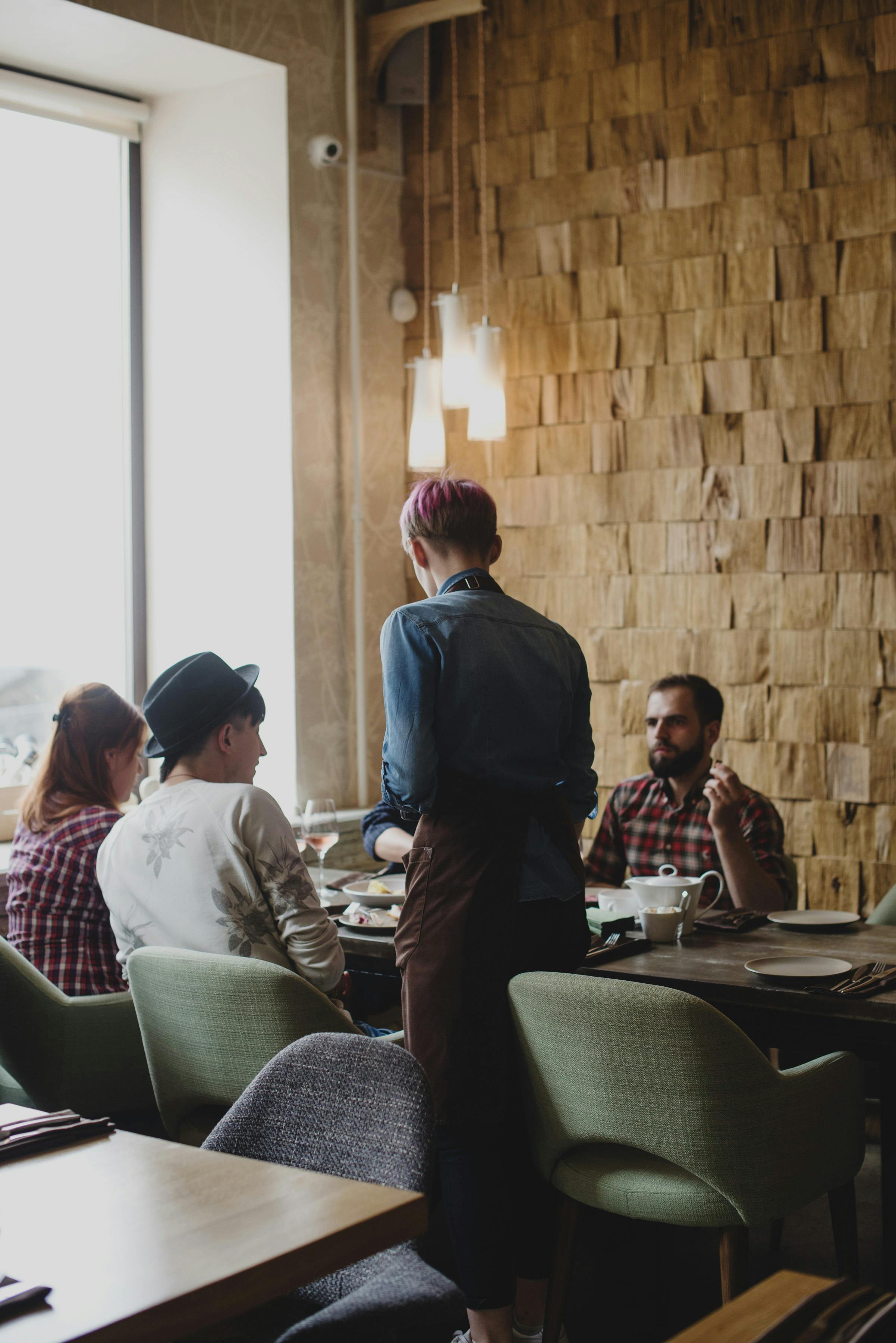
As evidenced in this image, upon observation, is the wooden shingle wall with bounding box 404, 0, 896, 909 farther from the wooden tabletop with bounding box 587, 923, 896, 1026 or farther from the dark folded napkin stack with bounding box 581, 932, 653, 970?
the dark folded napkin stack with bounding box 581, 932, 653, 970

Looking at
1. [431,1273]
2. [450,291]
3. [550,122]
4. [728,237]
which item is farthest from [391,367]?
[431,1273]

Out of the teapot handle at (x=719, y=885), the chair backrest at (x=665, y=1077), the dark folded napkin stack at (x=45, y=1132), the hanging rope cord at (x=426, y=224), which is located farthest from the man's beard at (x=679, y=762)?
the dark folded napkin stack at (x=45, y=1132)

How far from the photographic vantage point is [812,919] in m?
2.88

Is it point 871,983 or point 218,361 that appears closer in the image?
point 871,983

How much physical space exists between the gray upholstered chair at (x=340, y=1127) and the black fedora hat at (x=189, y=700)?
0.89 meters

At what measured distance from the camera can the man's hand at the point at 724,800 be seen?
3016 millimetres

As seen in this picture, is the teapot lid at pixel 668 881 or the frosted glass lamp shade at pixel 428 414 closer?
the teapot lid at pixel 668 881

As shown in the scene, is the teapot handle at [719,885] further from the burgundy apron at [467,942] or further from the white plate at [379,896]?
the burgundy apron at [467,942]

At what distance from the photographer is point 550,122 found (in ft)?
13.8

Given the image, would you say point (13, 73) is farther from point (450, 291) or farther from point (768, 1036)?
point (768, 1036)

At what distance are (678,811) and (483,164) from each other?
7.26 feet

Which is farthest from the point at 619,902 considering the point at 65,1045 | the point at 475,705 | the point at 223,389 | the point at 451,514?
the point at 223,389

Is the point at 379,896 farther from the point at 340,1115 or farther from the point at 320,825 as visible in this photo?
the point at 340,1115

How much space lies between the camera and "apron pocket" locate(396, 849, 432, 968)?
7.44 ft
